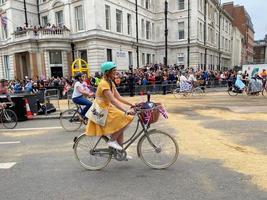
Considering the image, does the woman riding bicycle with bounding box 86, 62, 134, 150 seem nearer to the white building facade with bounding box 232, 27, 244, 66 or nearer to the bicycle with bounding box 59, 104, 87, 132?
the bicycle with bounding box 59, 104, 87, 132

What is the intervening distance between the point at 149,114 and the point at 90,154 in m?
1.39

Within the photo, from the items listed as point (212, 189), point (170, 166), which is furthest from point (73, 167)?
point (212, 189)

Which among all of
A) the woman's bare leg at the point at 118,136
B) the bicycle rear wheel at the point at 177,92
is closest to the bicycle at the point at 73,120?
the woman's bare leg at the point at 118,136

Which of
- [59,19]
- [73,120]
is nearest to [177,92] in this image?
[73,120]

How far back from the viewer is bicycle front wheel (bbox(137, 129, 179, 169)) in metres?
5.39

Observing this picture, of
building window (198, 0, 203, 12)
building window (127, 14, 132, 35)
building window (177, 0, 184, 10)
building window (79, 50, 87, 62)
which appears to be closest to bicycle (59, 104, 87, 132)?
building window (79, 50, 87, 62)

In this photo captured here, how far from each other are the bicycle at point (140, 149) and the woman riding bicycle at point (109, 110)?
23 centimetres

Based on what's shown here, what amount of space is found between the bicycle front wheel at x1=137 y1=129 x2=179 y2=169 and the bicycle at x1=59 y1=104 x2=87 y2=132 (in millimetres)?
4191

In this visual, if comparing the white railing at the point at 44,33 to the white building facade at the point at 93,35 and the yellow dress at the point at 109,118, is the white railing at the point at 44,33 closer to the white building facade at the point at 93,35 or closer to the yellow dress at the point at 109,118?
the white building facade at the point at 93,35

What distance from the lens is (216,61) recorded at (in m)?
62.9

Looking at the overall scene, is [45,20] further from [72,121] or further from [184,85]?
[72,121]

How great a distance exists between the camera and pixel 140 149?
18.0 ft

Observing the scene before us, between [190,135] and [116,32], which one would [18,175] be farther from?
[116,32]

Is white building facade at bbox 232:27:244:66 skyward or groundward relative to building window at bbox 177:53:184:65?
skyward
